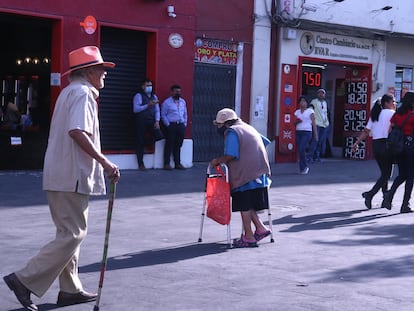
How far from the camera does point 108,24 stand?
670 inches

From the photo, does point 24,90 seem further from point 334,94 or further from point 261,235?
point 261,235

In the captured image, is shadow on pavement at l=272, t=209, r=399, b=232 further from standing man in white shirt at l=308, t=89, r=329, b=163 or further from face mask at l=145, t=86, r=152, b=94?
standing man in white shirt at l=308, t=89, r=329, b=163

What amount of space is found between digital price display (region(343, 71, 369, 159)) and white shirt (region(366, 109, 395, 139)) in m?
11.0

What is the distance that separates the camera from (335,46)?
22.8m

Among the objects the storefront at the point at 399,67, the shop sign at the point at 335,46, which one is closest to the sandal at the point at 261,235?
the shop sign at the point at 335,46

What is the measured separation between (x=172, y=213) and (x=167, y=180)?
428cm

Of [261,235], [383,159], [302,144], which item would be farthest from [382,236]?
[302,144]

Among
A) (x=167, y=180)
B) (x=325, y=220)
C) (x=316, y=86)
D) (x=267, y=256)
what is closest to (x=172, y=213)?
(x=325, y=220)

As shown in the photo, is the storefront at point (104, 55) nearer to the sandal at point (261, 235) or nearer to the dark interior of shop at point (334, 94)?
the dark interior of shop at point (334, 94)

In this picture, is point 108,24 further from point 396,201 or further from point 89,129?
point 89,129

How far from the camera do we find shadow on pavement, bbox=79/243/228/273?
808 centimetres

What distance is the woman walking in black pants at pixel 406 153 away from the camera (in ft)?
40.9

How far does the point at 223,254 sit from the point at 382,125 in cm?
506

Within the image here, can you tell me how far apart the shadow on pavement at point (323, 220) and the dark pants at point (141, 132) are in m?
6.31
